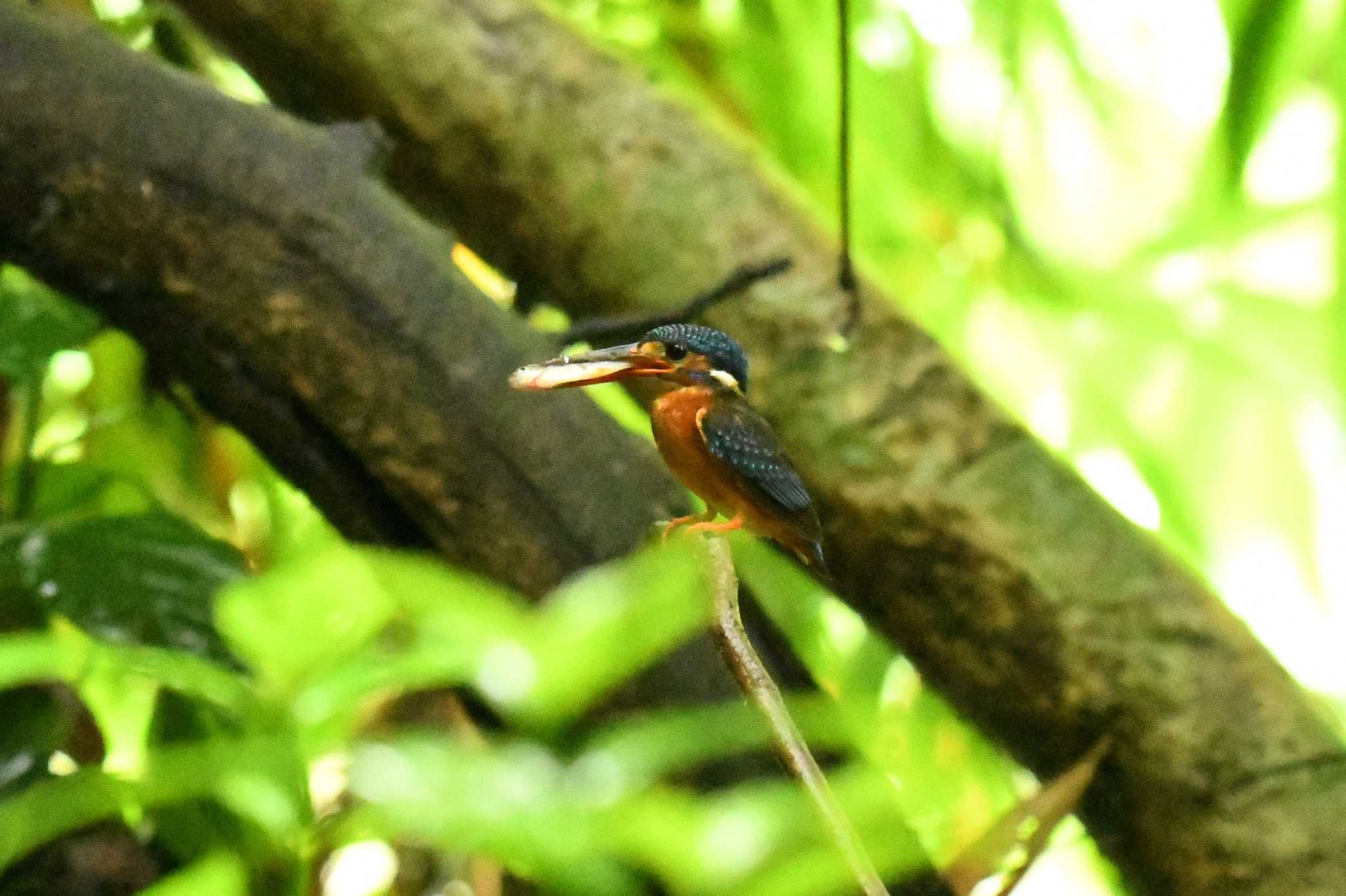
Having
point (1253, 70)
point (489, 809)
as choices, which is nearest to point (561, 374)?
point (489, 809)

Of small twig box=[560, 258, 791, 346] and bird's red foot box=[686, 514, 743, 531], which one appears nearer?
bird's red foot box=[686, 514, 743, 531]

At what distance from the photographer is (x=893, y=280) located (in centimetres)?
130

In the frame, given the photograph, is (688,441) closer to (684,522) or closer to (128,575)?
→ (684,522)

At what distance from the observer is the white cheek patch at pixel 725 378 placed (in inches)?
14.8

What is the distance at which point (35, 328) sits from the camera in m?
0.96

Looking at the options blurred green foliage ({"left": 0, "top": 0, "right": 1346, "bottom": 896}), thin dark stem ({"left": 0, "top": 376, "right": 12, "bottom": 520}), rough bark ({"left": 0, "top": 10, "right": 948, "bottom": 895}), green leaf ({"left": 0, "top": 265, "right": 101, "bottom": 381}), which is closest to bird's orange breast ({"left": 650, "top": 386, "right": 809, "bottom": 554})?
blurred green foliage ({"left": 0, "top": 0, "right": 1346, "bottom": 896})

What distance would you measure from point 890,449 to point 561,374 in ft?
2.13

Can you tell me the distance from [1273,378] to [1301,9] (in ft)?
1.11

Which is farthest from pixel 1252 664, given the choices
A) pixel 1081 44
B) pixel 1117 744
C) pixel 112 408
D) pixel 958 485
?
pixel 112 408

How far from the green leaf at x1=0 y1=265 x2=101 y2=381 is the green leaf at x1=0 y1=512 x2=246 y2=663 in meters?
0.14

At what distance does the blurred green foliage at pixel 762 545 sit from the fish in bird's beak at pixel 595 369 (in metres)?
0.19

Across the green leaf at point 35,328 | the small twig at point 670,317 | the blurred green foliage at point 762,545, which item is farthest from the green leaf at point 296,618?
the green leaf at point 35,328

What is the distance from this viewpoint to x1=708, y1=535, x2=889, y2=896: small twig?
0.98 ft

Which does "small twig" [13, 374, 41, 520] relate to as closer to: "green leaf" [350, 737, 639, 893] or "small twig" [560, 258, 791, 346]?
"small twig" [560, 258, 791, 346]
